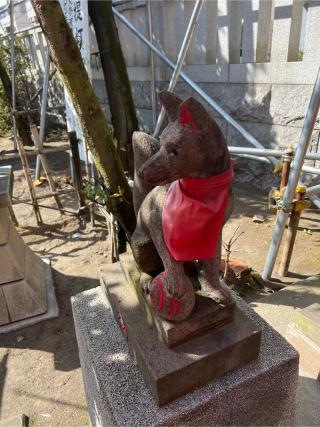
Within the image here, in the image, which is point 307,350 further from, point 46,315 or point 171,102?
point 46,315

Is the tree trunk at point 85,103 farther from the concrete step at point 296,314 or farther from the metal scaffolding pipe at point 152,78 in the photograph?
the metal scaffolding pipe at point 152,78

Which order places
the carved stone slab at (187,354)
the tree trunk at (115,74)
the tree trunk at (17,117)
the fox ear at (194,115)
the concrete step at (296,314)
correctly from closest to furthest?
the fox ear at (194,115), the carved stone slab at (187,354), the concrete step at (296,314), the tree trunk at (115,74), the tree trunk at (17,117)

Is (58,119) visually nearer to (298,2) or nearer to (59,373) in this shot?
(298,2)

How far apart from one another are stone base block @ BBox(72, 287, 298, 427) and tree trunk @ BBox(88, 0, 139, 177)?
2.85m

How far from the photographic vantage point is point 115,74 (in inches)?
187

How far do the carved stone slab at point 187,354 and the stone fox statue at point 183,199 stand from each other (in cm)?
15

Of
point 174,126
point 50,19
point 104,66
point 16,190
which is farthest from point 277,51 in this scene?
point 16,190

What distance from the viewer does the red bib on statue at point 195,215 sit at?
1.21 m

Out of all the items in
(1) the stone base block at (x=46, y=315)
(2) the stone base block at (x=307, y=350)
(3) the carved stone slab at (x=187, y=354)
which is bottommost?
(1) the stone base block at (x=46, y=315)

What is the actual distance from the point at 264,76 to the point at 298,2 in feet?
2.87

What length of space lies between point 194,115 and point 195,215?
35cm

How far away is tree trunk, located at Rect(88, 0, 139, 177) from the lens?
445 centimetres

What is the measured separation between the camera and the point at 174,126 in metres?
1.19

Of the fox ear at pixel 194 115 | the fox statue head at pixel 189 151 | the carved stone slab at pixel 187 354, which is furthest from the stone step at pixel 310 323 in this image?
the fox ear at pixel 194 115
